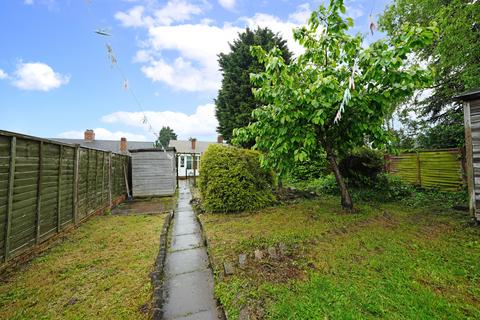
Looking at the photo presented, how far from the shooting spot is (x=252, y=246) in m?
3.15

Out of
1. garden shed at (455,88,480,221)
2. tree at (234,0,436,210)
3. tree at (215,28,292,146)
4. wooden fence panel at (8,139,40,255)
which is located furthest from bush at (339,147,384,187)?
wooden fence panel at (8,139,40,255)

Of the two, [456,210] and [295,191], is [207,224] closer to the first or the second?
[295,191]

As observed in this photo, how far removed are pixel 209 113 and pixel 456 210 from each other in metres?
13.9

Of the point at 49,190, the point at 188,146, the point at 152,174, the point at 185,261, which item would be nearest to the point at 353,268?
the point at 185,261

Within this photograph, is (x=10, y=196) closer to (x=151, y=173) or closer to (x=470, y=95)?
(x=151, y=173)

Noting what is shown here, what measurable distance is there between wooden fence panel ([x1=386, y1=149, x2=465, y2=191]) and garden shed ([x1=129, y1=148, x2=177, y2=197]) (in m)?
9.79

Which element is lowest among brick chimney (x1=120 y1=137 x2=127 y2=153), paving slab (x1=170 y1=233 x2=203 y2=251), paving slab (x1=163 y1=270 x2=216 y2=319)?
paving slab (x1=170 y1=233 x2=203 y2=251)

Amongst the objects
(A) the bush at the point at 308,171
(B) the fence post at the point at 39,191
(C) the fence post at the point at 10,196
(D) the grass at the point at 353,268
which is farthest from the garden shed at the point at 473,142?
(B) the fence post at the point at 39,191

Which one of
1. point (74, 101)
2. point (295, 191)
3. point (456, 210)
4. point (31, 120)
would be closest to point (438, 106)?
point (456, 210)

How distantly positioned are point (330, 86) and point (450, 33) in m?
6.02

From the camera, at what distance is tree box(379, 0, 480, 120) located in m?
5.63

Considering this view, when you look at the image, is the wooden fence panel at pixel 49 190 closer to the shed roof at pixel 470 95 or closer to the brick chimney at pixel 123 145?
the shed roof at pixel 470 95

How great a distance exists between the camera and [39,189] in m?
3.23

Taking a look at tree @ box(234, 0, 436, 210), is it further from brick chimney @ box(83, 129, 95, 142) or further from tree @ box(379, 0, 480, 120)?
brick chimney @ box(83, 129, 95, 142)
